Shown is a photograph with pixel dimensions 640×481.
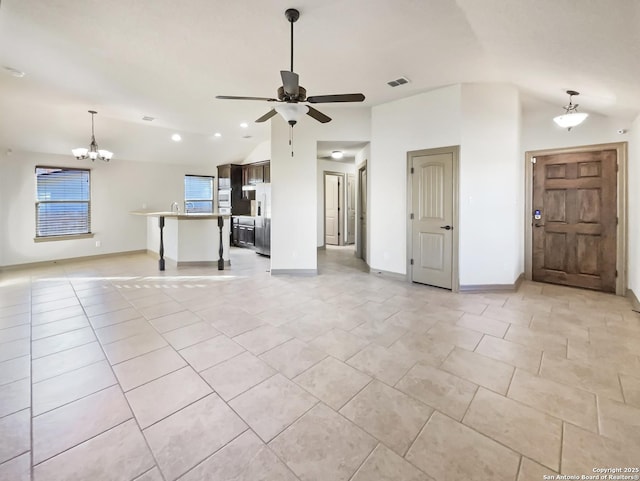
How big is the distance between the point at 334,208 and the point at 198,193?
417cm

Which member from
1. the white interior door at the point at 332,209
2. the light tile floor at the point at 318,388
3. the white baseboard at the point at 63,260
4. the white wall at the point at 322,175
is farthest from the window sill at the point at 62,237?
the white interior door at the point at 332,209

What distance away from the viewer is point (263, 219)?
25.0 ft

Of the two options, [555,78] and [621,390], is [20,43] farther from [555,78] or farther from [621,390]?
[621,390]

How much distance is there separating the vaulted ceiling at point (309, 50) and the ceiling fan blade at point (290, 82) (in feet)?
1.87

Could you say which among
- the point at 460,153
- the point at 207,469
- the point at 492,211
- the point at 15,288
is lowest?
the point at 207,469

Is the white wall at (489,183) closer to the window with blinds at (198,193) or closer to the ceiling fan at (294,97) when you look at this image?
the ceiling fan at (294,97)

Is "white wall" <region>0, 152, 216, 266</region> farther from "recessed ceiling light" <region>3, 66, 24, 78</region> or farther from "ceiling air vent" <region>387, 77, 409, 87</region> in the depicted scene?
"ceiling air vent" <region>387, 77, 409, 87</region>

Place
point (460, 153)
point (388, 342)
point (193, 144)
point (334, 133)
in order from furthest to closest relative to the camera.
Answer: point (193, 144) → point (334, 133) → point (460, 153) → point (388, 342)

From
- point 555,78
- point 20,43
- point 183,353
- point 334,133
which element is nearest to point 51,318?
point 183,353

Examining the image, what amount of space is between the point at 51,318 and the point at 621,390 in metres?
5.36

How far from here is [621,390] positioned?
208cm

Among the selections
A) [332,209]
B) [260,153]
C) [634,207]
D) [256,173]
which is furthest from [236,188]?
[634,207]

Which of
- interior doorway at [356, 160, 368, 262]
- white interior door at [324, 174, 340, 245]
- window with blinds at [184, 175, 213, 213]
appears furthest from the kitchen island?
white interior door at [324, 174, 340, 245]

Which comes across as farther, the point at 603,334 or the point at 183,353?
the point at 603,334
